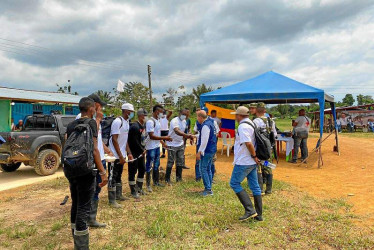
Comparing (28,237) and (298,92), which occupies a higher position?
(298,92)

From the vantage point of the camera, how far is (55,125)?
778 cm

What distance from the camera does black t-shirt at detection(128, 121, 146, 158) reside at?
4.80m

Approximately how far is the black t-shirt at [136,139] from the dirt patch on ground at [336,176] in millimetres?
2883

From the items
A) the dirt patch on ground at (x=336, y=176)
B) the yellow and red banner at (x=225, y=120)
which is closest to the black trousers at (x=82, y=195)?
the dirt patch on ground at (x=336, y=176)

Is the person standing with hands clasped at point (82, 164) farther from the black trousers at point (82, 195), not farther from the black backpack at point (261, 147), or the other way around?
the black backpack at point (261, 147)

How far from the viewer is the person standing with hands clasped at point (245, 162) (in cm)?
373

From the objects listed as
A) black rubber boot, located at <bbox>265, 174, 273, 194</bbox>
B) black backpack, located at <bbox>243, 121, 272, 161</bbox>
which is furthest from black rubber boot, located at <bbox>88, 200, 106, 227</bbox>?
black rubber boot, located at <bbox>265, 174, 273, 194</bbox>

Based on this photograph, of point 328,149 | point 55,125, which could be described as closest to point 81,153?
point 55,125

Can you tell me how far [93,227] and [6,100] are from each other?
14193 millimetres

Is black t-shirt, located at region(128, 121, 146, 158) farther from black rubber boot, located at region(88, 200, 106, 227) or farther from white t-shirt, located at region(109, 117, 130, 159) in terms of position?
black rubber boot, located at region(88, 200, 106, 227)

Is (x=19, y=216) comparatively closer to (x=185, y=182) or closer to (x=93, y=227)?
(x=93, y=227)

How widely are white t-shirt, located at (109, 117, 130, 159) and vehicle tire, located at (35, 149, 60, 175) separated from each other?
3688 mm

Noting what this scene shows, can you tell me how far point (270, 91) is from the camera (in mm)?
9016

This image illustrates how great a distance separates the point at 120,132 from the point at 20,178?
4.55 m
